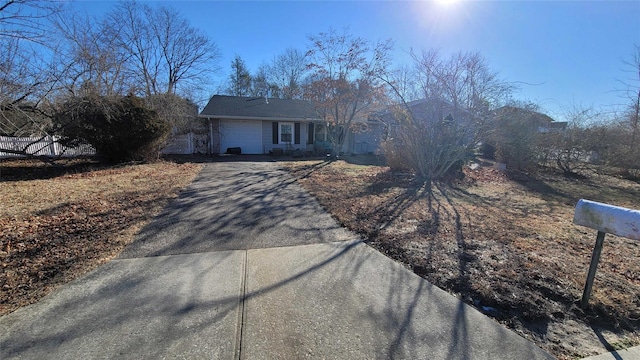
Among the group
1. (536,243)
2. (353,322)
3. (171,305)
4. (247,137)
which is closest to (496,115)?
(536,243)

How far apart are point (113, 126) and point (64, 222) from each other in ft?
25.1

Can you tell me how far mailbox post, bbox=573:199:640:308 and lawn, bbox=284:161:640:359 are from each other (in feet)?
1.16

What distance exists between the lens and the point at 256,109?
17.9m

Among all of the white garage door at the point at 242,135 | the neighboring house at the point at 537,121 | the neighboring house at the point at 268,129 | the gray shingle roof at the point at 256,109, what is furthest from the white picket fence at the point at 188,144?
the neighboring house at the point at 537,121

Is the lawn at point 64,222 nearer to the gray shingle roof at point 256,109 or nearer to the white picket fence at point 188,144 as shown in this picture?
the white picket fence at point 188,144

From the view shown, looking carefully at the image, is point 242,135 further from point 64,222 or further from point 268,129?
point 64,222

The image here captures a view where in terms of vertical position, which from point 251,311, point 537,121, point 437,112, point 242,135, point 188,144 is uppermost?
point 537,121

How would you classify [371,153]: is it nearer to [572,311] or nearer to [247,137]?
[247,137]

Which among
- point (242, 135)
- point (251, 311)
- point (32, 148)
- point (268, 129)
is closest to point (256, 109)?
point (268, 129)

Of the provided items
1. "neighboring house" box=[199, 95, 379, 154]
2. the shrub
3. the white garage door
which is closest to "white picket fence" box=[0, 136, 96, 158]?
the shrub

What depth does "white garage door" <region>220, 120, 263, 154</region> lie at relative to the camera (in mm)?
17125

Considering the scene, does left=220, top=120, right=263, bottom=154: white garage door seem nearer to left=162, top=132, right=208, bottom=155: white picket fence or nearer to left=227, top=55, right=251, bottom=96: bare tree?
left=162, top=132, right=208, bottom=155: white picket fence

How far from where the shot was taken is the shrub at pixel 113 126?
31.7ft

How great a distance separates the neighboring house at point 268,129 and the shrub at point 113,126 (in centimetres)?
480
